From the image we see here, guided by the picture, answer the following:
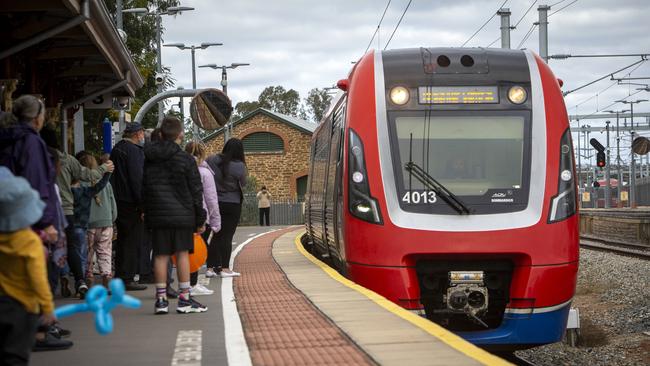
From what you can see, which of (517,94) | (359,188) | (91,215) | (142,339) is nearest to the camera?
(142,339)

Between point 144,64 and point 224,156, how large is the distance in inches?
831

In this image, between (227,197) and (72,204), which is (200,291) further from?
(227,197)

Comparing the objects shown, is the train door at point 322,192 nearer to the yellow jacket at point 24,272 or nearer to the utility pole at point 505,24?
the yellow jacket at point 24,272

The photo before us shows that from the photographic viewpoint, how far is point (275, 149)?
57.7m

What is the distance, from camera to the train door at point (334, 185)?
437 inches

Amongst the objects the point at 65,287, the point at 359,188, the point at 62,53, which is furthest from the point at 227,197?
the point at 359,188

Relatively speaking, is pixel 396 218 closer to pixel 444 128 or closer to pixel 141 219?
pixel 444 128

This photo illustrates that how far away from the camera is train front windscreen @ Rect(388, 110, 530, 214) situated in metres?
9.77

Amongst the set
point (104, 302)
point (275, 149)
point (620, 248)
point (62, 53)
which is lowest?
point (620, 248)

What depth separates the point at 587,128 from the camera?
278 feet

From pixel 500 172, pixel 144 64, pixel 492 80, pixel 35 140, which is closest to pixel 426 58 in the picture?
pixel 492 80

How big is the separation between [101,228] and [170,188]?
2.34 metres

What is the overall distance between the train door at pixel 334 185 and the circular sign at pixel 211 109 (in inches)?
127

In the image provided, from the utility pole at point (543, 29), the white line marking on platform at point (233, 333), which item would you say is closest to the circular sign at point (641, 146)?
the utility pole at point (543, 29)
